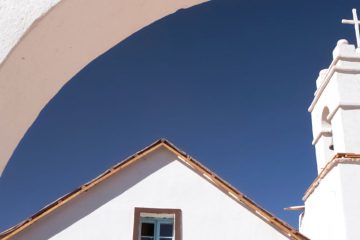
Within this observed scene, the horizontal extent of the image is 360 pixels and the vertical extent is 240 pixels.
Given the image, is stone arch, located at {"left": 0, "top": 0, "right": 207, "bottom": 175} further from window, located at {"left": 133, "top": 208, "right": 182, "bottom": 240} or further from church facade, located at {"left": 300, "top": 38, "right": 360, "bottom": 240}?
window, located at {"left": 133, "top": 208, "right": 182, "bottom": 240}

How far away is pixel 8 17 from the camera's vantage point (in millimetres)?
1438

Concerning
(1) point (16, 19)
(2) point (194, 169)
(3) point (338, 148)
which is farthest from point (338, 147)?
(1) point (16, 19)

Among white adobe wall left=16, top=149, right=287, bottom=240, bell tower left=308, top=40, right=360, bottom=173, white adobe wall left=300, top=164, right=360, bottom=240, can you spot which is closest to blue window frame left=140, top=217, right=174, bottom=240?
white adobe wall left=16, top=149, right=287, bottom=240

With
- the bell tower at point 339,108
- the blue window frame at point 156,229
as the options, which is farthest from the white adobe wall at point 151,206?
the bell tower at point 339,108

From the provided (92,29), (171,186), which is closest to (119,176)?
(171,186)

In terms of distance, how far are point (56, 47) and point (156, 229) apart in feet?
34.4

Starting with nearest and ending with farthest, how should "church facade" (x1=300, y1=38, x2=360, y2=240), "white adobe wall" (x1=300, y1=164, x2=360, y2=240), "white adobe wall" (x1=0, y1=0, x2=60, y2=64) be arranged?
"white adobe wall" (x1=0, y1=0, x2=60, y2=64), "white adobe wall" (x1=300, y1=164, x2=360, y2=240), "church facade" (x1=300, y1=38, x2=360, y2=240)

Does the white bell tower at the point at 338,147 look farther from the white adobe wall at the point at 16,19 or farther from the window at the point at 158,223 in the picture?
the white adobe wall at the point at 16,19

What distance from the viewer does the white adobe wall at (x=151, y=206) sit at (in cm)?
1155

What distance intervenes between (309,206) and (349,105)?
266 cm

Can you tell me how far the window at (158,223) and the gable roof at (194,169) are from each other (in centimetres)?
103

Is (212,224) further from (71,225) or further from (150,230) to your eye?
(71,225)

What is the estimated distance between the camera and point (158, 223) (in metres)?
11.9

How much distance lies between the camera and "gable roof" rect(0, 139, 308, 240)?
1145cm
